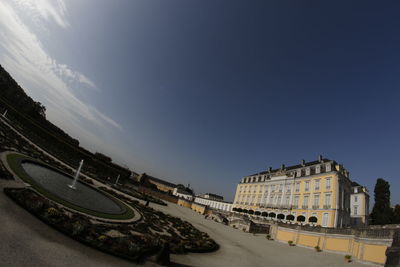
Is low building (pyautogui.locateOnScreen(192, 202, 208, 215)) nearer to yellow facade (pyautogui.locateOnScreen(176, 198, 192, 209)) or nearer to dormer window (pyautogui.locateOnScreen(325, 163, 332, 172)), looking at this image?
yellow facade (pyautogui.locateOnScreen(176, 198, 192, 209))

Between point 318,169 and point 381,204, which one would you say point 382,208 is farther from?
point 318,169

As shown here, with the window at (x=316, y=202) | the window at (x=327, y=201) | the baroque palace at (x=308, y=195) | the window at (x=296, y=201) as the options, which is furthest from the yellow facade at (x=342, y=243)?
the window at (x=296, y=201)

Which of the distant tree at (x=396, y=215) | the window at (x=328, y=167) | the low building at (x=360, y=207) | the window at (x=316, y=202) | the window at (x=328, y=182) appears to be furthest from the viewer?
the low building at (x=360, y=207)

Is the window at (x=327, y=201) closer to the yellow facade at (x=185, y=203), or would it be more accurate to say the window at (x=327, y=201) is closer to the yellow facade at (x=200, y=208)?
the yellow facade at (x=200, y=208)

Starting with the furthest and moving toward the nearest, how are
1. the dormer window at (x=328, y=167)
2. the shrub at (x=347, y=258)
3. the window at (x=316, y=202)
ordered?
the dormer window at (x=328, y=167) → the window at (x=316, y=202) → the shrub at (x=347, y=258)

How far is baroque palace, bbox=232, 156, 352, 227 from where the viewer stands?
3725 cm

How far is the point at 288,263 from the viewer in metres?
17.3

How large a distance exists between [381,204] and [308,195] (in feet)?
60.7

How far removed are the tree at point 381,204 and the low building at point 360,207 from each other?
171cm

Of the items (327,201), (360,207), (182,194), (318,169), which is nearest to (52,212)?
(327,201)

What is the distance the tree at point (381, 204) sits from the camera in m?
43.4

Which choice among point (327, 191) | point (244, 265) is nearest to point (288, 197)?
point (327, 191)

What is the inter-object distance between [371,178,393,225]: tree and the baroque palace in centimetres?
942

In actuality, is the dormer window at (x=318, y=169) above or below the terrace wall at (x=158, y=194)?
above
